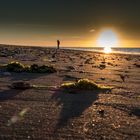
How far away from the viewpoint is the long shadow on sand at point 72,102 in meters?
5.23

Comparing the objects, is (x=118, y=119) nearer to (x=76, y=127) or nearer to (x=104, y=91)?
(x=76, y=127)

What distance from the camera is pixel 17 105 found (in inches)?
229

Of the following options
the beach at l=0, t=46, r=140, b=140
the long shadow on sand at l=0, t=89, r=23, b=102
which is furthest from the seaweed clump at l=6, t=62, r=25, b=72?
the long shadow on sand at l=0, t=89, r=23, b=102

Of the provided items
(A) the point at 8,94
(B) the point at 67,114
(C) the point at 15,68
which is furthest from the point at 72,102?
(C) the point at 15,68

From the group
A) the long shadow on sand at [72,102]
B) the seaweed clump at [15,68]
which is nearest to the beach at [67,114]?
the long shadow on sand at [72,102]

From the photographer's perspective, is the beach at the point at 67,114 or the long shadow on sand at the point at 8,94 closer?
the beach at the point at 67,114

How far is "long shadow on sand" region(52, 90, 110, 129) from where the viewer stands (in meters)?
5.23

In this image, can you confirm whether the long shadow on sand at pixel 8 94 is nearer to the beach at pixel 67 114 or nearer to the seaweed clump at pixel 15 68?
→ the beach at pixel 67 114

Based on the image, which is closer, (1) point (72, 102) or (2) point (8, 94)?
(1) point (72, 102)

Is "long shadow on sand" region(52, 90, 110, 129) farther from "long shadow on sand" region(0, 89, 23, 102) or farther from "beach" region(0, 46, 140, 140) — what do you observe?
"long shadow on sand" region(0, 89, 23, 102)

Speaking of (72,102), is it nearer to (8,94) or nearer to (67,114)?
(67,114)

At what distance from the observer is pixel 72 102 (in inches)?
247

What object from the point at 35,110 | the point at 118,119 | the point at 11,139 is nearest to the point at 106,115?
the point at 118,119

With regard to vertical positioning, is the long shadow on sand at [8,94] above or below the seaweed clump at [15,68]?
above
